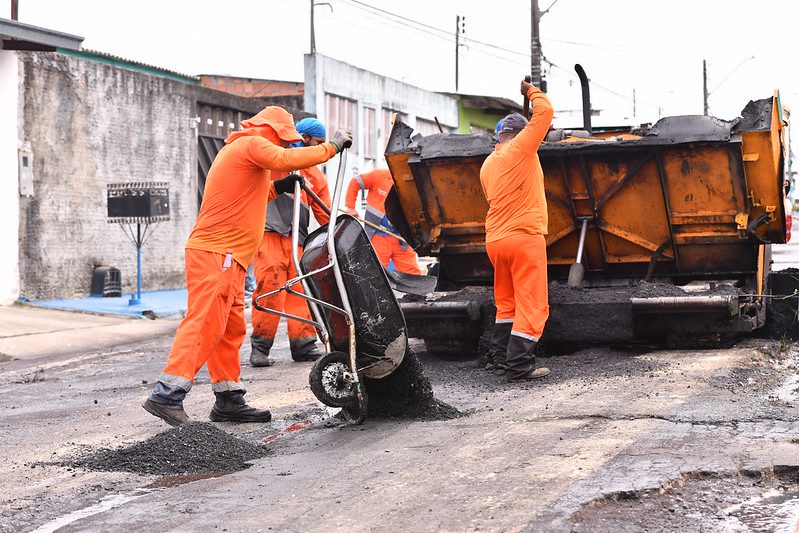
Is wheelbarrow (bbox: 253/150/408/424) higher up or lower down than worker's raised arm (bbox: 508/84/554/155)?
lower down

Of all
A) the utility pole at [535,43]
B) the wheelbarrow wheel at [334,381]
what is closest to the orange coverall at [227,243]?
the wheelbarrow wheel at [334,381]

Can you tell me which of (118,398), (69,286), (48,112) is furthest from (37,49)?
(118,398)

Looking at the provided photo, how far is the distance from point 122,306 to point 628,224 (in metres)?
7.77

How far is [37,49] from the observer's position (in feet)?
46.3

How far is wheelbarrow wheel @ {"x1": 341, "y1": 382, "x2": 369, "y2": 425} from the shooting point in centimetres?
567

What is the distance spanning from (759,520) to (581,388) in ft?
9.00

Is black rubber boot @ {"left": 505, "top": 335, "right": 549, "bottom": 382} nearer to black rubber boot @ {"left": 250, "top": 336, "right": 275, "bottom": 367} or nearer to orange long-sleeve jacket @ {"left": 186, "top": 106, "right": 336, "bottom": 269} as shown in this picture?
orange long-sleeve jacket @ {"left": 186, "top": 106, "right": 336, "bottom": 269}

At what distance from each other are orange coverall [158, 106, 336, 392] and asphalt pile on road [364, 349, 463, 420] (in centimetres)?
76

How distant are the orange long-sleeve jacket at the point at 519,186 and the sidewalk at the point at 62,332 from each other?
16.4 ft

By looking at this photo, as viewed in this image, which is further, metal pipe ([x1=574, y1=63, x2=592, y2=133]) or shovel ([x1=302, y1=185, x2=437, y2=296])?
metal pipe ([x1=574, y1=63, x2=592, y2=133])

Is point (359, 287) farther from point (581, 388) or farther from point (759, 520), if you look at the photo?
point (759, 520)

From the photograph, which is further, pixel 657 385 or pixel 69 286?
pixel 69 286

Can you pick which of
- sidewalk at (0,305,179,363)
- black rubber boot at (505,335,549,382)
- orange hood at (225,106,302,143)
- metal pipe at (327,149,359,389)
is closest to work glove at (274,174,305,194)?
orange hood at (225,106,302,143)

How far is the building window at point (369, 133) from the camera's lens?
98.9 feet
